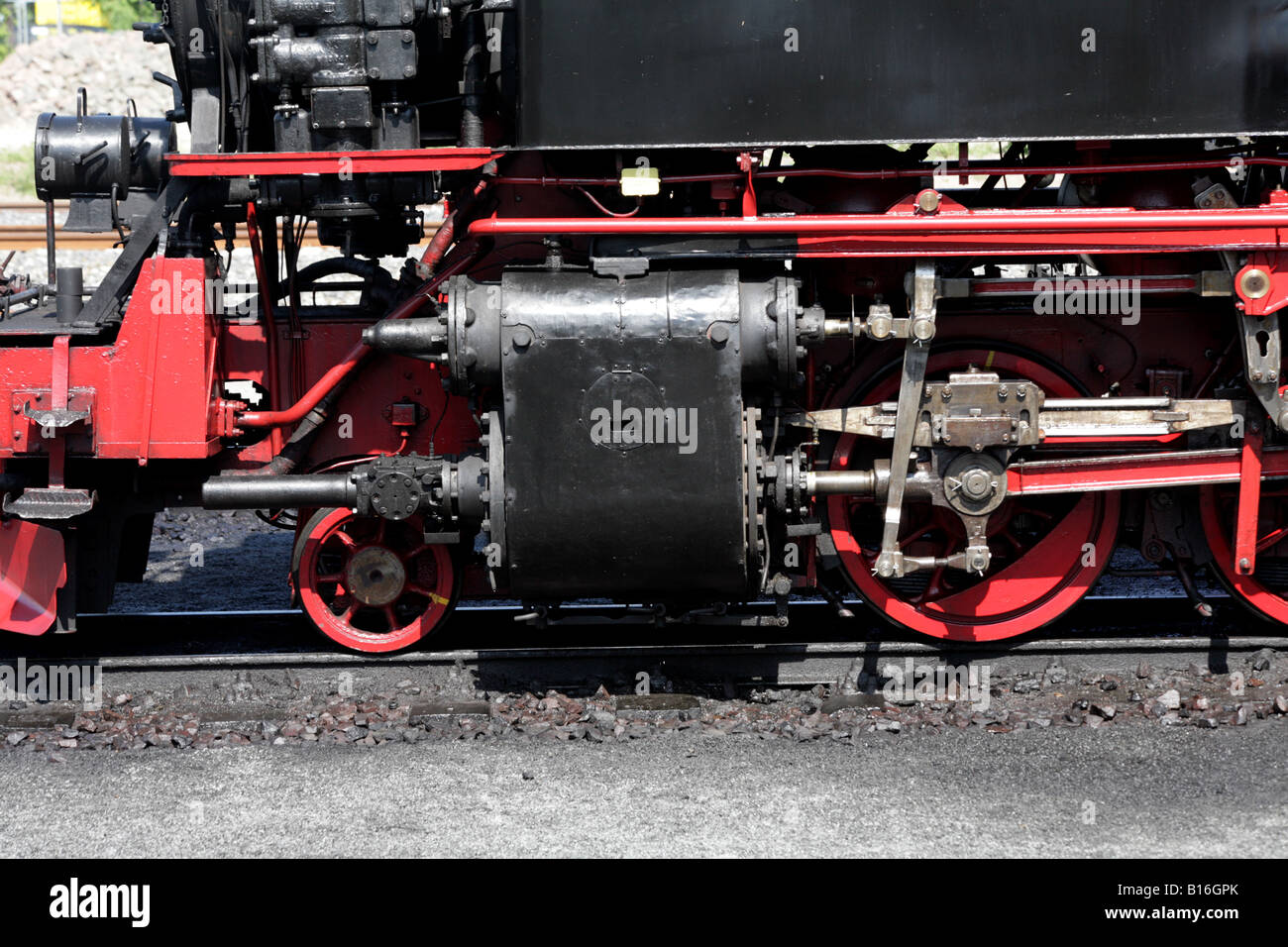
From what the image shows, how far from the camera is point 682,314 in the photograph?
558 centimetres

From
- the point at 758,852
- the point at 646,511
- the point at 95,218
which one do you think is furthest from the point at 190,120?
the point at 758,852

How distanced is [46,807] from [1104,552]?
4721mm

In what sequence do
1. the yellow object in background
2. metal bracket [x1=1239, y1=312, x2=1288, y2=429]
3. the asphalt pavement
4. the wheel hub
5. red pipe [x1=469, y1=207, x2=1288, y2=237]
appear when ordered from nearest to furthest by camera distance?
the asphalt pavement, red pipe [x1=469, y1=207, x2=1288, y2=237], metal bracket [x1=1239, y1=312, x2=1288, y2=429], the wheel hub, the yellow object in background

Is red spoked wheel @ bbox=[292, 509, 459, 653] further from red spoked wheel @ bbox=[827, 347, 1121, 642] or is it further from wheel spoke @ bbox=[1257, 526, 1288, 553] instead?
wheel spoke @ bbox=[1257, 526, 1288, 553]

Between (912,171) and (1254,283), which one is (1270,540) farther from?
(912,171)

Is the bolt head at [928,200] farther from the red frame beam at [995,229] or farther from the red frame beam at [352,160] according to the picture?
the red frame beam at [352,160]

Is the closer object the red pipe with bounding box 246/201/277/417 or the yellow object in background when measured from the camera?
the red pipe with bounding box 246/201/277/417

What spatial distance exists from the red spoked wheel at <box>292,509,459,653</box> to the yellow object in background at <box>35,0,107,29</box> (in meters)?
31.2

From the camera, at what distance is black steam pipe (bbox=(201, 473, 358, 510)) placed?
242 inches

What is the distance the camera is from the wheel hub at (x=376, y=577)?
6594mm

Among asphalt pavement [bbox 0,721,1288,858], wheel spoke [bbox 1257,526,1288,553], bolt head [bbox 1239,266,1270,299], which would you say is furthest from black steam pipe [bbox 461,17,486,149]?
wheel spoke [bbox 1257,526,1288,553]

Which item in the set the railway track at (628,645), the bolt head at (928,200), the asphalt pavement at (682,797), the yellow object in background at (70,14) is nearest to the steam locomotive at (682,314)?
the bolt head at (928,200)

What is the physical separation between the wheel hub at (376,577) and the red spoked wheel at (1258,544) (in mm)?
3822

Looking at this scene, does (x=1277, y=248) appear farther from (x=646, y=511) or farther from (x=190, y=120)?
(x=190, y=120)
